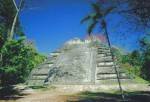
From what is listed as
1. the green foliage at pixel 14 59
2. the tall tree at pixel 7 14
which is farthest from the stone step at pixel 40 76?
the green foliage at pixel 14 59

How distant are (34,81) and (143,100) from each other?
17.5 metres

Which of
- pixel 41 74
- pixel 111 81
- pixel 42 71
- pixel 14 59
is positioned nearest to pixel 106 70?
pixel 111 81

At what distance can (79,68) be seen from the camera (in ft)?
128

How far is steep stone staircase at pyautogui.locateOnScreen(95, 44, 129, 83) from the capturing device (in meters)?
35.8

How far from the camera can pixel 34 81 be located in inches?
1551

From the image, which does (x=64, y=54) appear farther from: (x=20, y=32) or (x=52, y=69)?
(x=20, y=32)

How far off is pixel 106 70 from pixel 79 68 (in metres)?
3.83

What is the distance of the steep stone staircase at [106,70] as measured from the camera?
35.8 metres

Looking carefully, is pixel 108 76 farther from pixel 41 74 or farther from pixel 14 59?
pixel 14 59

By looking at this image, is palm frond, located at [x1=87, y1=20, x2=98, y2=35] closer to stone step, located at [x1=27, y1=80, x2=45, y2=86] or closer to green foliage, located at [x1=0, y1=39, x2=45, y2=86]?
green foliage, located at [x1=0, y1=39, x2=45, y2=86]

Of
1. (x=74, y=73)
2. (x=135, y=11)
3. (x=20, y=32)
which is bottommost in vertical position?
(x=74, y=73)

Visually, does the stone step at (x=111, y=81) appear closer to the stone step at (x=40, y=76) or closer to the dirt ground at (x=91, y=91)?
the dirt ground at (x=91, y=91)

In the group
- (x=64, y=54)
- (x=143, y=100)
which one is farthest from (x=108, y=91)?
(x=64, y=54)

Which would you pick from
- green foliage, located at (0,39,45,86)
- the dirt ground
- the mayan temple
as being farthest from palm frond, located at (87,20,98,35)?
green foliage, located at (0,39,45,86)
